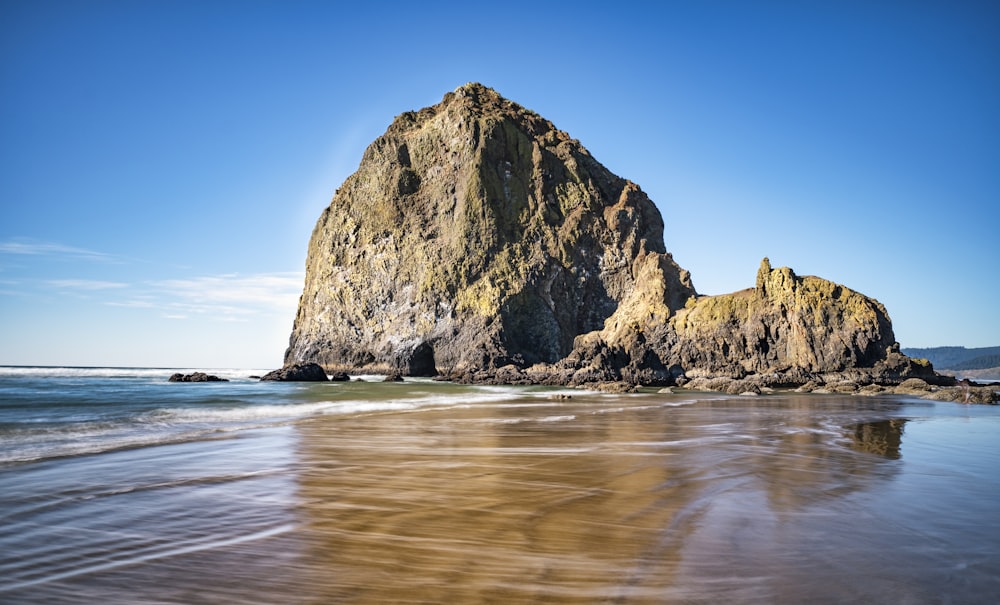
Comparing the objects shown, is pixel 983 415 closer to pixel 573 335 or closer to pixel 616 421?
pixel 616 421

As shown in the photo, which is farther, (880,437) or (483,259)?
(483,259)

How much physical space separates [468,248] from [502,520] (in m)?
52.9

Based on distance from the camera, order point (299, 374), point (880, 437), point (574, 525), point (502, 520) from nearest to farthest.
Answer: point (574, 525) < point (502, 520) < point (880, 437) < point (299, 374)

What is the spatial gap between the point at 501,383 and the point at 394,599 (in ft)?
119

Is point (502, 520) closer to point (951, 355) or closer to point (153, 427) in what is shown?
point (153, 427)

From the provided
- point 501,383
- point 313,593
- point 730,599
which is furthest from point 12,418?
point 501,383

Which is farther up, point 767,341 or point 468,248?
point 468,248

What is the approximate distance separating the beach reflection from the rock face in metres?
41.5

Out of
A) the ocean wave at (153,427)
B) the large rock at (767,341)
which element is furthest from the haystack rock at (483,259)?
the ocean wave at (153,427)

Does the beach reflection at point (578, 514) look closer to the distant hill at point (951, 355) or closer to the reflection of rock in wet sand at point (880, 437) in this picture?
the reflection of rock in wet sand at point (880, 437)

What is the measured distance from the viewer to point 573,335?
5731 cm

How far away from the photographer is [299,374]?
141ft

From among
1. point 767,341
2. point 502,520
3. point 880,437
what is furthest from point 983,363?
point 502,520

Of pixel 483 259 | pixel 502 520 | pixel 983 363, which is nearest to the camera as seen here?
pixel 502 520
